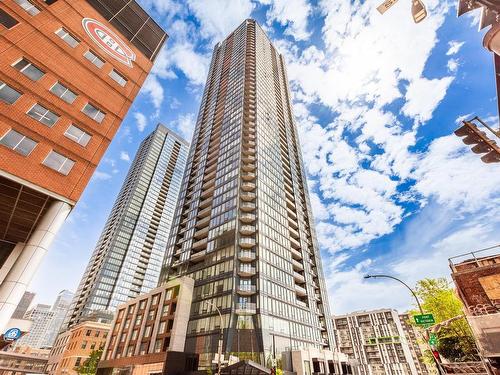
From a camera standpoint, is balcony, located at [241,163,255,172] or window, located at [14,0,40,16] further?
balcony, located at [241,163,255,172]

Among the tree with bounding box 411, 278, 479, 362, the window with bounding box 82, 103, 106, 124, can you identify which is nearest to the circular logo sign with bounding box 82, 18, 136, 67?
the window with bounding box 82, 103, 106, 124

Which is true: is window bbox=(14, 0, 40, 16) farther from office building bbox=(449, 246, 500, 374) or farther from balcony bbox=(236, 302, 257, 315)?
balcony bbox=(236, 302, 257, 315)

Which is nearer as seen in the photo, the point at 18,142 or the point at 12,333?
the point at 18,142

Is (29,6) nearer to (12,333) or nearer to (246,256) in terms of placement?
(12,333)

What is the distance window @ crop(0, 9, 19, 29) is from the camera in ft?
45.2

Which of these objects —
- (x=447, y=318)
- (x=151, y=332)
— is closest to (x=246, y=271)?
(x=151, y=332)

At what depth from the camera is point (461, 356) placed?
2288 centimetres

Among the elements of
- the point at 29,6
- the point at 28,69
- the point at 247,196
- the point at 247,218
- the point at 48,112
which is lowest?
the point at 48,112

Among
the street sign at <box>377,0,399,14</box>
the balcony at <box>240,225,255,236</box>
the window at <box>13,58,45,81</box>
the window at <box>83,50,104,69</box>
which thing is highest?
the balcony at <box>240,225,255,236</box>

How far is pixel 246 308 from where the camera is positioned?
42.4 m

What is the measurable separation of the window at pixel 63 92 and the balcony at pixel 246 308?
38.1 meters

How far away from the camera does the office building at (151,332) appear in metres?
42.2

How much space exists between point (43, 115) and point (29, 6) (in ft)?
23.3

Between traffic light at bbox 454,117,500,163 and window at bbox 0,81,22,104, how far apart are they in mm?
19167
